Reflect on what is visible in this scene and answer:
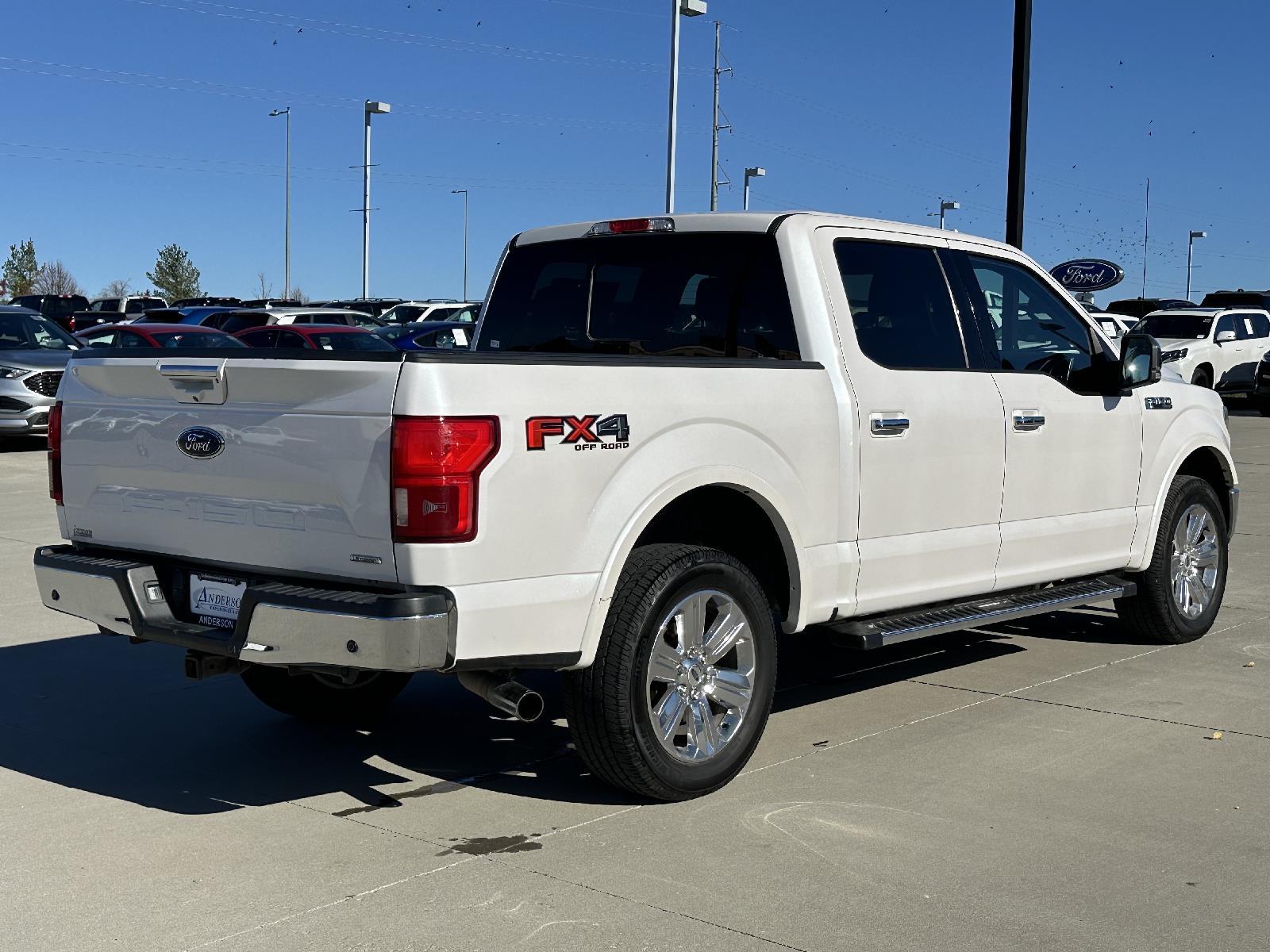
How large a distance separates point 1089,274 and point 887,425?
12190 mm

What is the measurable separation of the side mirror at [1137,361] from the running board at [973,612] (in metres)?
0.96

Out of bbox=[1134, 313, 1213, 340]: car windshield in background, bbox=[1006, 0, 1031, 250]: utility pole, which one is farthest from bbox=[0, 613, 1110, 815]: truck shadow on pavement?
bbox=[1134, 313, 1213, 340]: car windshield in background

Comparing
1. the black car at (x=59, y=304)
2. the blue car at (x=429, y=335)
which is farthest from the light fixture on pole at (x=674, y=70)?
the black car at (x=59, y=304)

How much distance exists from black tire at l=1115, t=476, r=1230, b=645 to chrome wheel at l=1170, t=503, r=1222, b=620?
4 cm

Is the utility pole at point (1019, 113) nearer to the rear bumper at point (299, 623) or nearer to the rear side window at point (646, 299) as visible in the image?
the rear side window at point (646, 299)

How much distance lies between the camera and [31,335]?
20.7 m

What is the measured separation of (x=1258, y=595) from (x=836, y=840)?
Result: 581 centimetres

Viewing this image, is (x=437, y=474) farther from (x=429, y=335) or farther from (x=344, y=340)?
(x=429, y=335)

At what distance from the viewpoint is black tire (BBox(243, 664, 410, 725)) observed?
6219 mm

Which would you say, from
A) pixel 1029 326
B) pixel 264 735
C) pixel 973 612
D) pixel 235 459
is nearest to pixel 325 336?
pixel 1029 326

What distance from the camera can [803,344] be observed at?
5.83 metres

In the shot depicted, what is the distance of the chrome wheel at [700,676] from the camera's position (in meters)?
5.17

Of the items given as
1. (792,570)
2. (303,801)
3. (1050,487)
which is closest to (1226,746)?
(1050,487)

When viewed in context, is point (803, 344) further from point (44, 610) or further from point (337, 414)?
point (44, 610)
